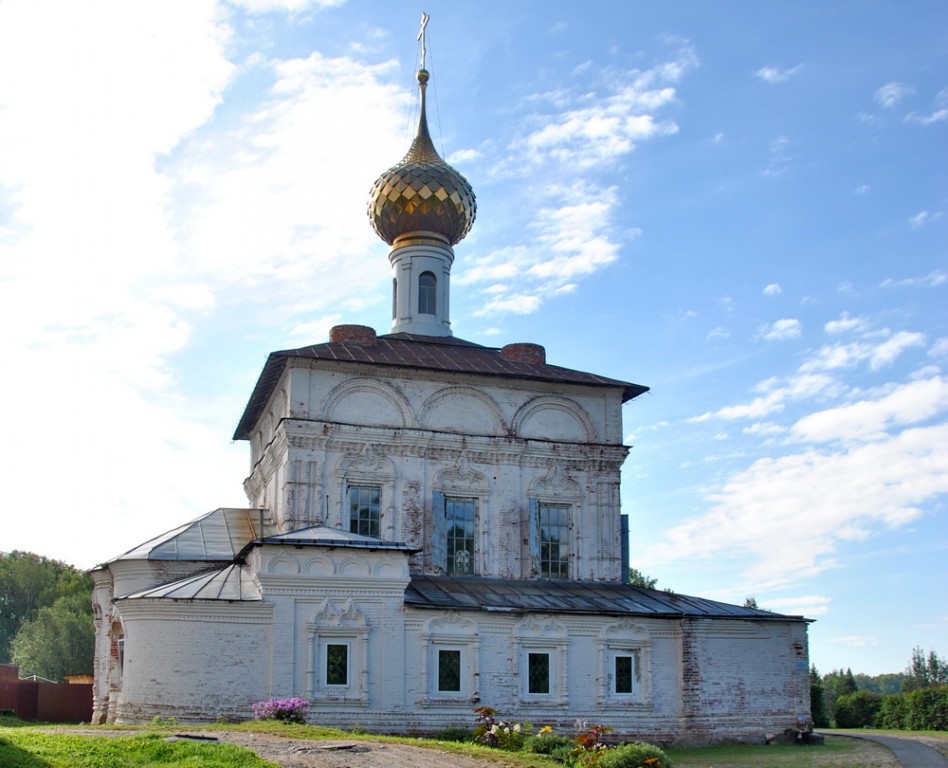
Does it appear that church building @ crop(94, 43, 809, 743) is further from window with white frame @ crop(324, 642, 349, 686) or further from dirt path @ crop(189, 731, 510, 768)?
dirt path @ crop(189, 731, 510, 768)

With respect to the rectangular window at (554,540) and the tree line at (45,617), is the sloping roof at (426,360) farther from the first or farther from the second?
the tree line at (45,617)

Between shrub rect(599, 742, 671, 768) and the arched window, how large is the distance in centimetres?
1361

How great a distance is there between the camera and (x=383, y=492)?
783 inches

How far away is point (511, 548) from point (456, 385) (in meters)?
3.18

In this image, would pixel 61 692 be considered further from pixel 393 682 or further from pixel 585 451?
pixel 585 451

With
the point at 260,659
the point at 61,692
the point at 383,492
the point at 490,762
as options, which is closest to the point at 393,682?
the point at 260,659

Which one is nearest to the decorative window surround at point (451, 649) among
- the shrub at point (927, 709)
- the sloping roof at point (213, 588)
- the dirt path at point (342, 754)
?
the sloping roof at point (213, 588)

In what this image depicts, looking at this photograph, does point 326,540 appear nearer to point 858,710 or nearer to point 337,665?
point 337,665

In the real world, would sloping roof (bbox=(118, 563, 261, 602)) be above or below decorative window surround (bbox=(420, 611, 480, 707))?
above

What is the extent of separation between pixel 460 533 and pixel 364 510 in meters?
1.83

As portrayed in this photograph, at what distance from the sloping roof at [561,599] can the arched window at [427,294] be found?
22.0ft

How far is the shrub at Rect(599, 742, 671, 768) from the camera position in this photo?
11.8 metres

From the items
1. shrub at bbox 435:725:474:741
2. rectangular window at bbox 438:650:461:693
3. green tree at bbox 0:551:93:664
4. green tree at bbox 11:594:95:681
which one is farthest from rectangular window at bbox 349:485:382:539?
green tree at bbox 0:551:93:664

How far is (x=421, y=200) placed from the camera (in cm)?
2405
